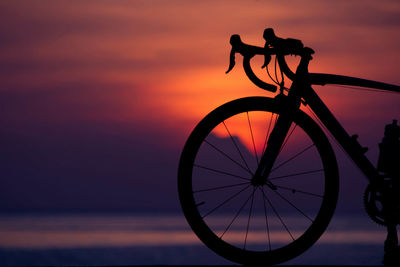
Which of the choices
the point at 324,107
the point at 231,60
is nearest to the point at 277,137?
the point at 324,107

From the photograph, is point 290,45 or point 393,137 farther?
point 393,137

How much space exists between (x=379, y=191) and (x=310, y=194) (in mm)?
641

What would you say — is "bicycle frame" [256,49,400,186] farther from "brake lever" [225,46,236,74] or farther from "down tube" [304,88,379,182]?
"brake lever" [225,46,236,74]

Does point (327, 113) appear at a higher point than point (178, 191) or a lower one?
higher

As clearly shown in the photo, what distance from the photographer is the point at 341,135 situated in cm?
595

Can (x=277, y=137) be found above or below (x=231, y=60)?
below

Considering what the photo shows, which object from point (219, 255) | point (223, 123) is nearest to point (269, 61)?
point (223, 123)

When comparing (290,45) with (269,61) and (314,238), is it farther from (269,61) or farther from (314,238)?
(314,238)

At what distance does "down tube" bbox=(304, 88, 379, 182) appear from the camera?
19.3ft

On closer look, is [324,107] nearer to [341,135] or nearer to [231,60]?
[341,135]

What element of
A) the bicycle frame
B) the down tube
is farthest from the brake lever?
the down tube

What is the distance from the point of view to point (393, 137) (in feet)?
20.0

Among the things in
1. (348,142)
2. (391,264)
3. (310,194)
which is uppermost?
(348,142)

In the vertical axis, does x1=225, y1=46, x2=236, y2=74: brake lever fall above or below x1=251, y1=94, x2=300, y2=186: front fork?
above
